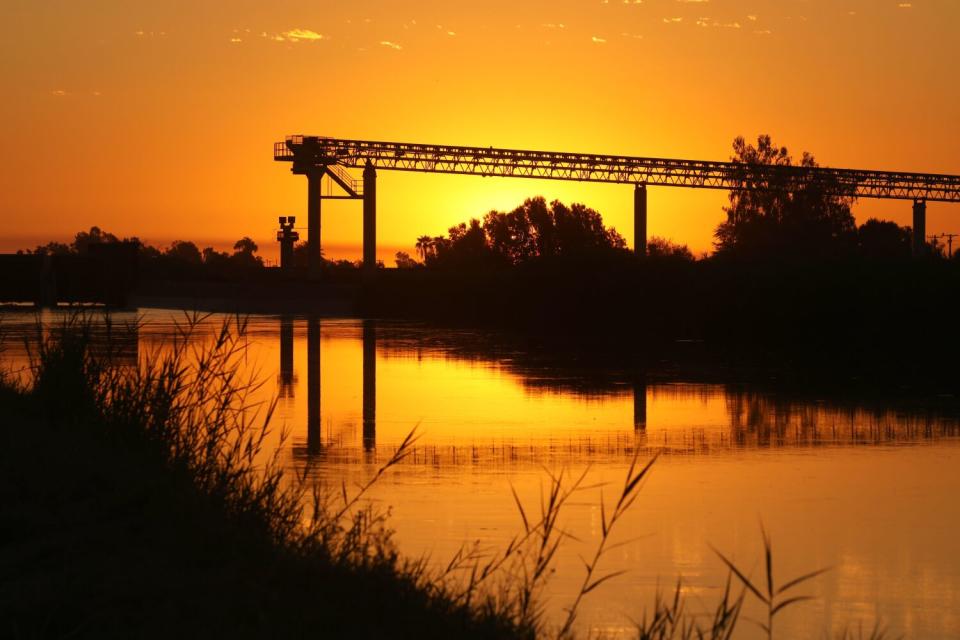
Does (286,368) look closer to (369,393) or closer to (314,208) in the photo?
(369,393)

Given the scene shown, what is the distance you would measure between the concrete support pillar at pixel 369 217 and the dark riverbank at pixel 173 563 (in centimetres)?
7264

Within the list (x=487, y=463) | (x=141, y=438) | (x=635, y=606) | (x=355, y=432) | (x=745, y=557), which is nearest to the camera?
(x=635, y=606)

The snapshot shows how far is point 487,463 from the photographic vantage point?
1673 cm

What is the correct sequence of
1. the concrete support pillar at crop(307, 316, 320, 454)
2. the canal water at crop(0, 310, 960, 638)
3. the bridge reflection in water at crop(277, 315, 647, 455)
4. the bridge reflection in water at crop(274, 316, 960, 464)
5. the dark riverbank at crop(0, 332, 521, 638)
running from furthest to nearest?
the bridge reflection in water at crop(277, 315, 647, 455) < the concrete support pillar at crop(307, 316, 320, 454) < the bridge reflection in water at crop(274, 316, 960, 464) < the canal water at crop(0, 310, 960, 638) < the dark riverbank at crop(0, 332, 521, 638)

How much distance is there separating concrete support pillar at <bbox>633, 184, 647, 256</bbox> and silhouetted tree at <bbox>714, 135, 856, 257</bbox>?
586cm

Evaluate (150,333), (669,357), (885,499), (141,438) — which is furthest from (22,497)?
(150,333)

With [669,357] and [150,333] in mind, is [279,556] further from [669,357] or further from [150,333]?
[150,333]

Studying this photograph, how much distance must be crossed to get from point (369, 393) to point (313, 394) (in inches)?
41.9

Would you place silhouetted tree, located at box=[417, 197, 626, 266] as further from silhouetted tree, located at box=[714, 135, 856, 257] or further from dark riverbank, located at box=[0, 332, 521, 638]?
dark riverbank, located at box=[0, 332, 521, 638]

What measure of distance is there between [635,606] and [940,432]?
1153 centimetres

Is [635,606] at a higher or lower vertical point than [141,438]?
lower

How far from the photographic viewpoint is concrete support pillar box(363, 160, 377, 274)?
279 feet

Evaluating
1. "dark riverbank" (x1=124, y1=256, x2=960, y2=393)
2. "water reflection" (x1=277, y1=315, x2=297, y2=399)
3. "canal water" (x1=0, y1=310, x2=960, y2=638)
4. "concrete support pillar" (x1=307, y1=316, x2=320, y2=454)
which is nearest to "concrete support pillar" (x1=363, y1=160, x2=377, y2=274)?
"dark riverbank" (x1=124, y1=256, x2=960, y2=393)

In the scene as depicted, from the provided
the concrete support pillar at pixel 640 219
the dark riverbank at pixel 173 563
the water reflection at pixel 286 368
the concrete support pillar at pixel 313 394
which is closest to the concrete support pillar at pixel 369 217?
the concrete support pillar at pixel 640 219
